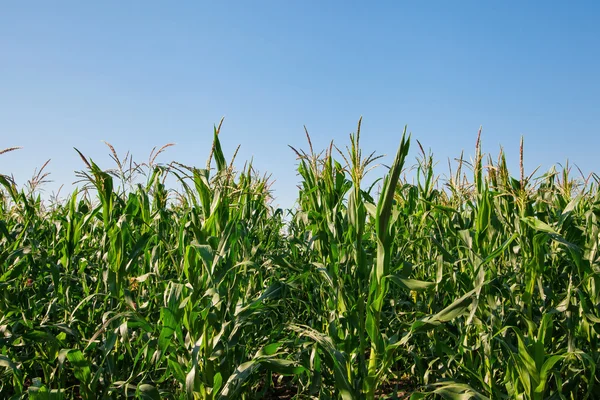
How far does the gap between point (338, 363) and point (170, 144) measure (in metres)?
1.70

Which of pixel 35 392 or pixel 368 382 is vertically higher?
pixel 368 382

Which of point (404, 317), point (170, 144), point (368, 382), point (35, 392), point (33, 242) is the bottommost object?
point (35, 392)

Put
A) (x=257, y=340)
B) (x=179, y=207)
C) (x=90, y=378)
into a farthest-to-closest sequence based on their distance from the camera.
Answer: (x=179, y=207) < (x=257, y=340) < (x=90, y=378)

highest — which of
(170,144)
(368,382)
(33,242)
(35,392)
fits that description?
(170,144)

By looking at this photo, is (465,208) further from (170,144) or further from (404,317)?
(170,144)

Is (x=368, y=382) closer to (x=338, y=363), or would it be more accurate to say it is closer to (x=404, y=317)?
(x=338, y=363)

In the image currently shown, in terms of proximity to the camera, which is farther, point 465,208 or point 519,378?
point 465,208

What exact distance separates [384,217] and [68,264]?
2200 millimetres

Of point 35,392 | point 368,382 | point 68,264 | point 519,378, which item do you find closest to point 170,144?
point 68,264

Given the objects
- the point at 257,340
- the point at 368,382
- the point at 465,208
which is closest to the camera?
the point at 368,382

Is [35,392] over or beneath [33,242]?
beneath

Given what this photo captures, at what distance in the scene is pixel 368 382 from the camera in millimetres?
2389

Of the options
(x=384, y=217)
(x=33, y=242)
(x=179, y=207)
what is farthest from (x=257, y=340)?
(x=179, y=207)

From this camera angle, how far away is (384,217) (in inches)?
87.6
